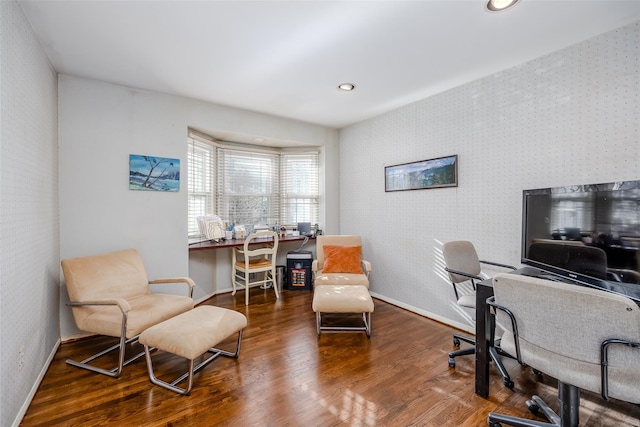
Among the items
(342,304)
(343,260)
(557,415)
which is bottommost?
(557,415)

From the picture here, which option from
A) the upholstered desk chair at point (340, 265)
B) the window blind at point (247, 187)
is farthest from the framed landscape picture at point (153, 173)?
the upholstered desk chair at point (340, 265)

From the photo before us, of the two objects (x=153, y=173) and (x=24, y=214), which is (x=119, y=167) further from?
(x=24, y=214)

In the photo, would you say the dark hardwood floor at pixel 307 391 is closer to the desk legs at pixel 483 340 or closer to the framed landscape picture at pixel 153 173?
the desk legs at pixel 483 340

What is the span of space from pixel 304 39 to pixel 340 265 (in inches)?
95.9

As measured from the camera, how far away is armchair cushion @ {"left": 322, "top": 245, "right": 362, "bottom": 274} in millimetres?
3479

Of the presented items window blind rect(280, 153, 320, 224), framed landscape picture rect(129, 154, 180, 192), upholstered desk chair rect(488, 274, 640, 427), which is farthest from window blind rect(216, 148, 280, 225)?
upholstered desk chair rect(488, 274, 640, 427)

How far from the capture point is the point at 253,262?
3943mm

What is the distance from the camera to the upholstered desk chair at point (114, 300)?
83.5 inches

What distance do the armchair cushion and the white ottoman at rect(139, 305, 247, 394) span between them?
1.43 m

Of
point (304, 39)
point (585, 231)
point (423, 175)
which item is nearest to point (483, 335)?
point (585, 231)

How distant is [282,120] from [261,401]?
3418 millimetres

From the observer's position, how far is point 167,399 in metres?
1.88

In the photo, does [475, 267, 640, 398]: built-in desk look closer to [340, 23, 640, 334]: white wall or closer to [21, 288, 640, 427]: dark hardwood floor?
[21, 288, 640, 427]: dark hardwood floor

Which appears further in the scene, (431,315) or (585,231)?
(431,315)
